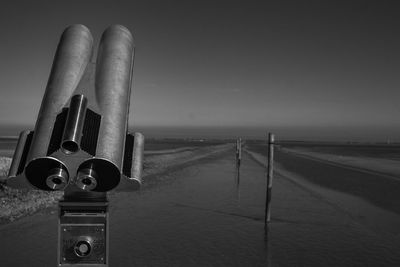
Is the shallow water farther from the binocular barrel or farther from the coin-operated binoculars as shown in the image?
the binocular barrel

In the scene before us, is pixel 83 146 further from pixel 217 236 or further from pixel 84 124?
pixel 217 236

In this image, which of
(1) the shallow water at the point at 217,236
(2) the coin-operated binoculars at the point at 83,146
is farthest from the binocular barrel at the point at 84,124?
(1) the shallow water at the point at 217,236

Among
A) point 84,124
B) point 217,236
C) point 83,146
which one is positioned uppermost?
point 84,124

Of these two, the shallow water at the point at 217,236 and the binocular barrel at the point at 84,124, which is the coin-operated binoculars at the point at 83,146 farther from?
the shallow water at the point at 217,236

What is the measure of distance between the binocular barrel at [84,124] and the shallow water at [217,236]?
11.5ft

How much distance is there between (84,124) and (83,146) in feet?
0.93

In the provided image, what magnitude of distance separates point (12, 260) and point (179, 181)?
1325 centimetres

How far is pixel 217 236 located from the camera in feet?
29.1

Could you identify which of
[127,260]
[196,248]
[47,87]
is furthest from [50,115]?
[196,248]

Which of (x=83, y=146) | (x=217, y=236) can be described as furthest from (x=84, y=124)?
(x=217, y=236)

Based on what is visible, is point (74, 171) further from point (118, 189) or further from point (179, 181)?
point (179, 181)

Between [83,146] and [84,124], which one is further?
[84,124]

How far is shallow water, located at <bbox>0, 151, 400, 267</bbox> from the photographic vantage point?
7.17 meters

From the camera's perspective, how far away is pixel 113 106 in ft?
13.6
